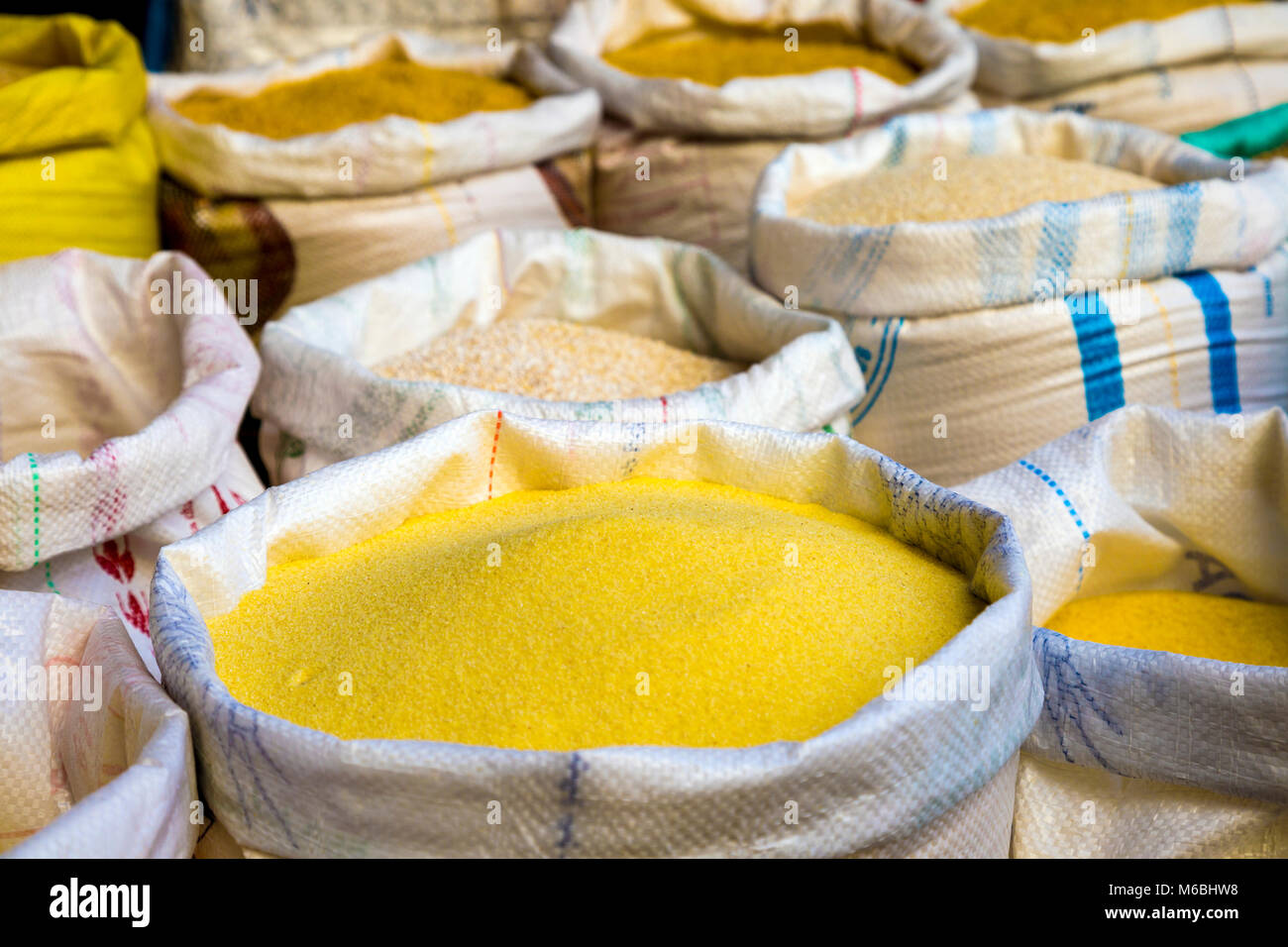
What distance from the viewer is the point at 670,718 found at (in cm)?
62

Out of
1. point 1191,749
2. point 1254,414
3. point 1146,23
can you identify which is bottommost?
point 1191,749

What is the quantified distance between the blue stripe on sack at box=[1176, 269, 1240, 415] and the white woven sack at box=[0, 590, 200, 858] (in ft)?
3.28

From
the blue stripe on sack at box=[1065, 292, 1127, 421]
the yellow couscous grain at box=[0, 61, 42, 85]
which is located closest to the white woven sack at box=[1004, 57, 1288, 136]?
the blue stripe on sack at box=[1065, 292, 1127, 421]

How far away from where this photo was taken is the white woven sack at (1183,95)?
1.76 m

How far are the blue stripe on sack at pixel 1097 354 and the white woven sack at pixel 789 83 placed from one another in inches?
21.0

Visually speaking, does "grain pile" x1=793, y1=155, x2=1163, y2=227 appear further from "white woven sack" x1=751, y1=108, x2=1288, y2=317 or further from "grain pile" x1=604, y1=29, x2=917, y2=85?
"grain pile" x1=604, y1=29, x2=917, y2=85

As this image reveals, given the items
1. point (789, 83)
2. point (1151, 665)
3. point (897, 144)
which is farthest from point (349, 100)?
point (1151, 665)

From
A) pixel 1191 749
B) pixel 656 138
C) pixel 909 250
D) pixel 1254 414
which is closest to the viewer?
pixel 1191 749

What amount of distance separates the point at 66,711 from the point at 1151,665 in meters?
0.64

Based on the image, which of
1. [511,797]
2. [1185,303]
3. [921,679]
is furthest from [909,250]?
[511,797]

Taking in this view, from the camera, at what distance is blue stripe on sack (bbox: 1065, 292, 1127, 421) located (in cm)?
119

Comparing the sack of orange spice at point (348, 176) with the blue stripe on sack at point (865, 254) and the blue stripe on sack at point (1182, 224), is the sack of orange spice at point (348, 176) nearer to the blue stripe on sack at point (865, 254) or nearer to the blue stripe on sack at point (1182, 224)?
the blue stripe on sack at point (865, 254)

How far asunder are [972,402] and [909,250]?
0.56ft
